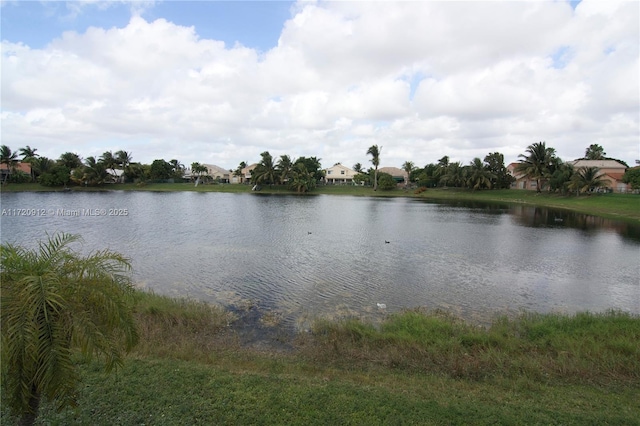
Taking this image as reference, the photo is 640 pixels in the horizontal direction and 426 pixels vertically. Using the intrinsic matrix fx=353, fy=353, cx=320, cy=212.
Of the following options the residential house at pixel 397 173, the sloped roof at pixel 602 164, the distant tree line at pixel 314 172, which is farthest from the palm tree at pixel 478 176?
the residential house at pixel 397 173

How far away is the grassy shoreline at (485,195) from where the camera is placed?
170 ft

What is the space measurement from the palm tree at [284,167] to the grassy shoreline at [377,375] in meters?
83.7

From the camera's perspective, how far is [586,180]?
62.9 metres

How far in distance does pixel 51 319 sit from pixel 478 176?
88342 mm

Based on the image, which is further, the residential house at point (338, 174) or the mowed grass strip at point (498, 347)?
the residential house at point (338, 174)

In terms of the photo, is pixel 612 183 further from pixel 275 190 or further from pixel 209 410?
pixel 209 410

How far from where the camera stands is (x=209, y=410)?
615cm

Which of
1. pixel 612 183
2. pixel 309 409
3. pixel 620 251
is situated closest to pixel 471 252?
pixel 620 251

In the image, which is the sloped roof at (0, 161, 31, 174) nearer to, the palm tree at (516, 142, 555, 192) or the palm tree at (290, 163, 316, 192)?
the palm tree at (290, 163, 316, 192)

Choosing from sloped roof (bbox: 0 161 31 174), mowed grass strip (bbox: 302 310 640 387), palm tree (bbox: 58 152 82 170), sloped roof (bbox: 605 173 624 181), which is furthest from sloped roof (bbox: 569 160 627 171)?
sloped roof (bbox: 0 161 31 174)

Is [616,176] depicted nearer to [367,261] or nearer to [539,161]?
[539,161]

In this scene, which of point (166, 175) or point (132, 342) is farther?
point (166, 175)

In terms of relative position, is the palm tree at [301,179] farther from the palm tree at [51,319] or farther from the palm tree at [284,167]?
the palm tree at [51,319]

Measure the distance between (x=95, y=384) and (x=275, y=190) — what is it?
294ft
